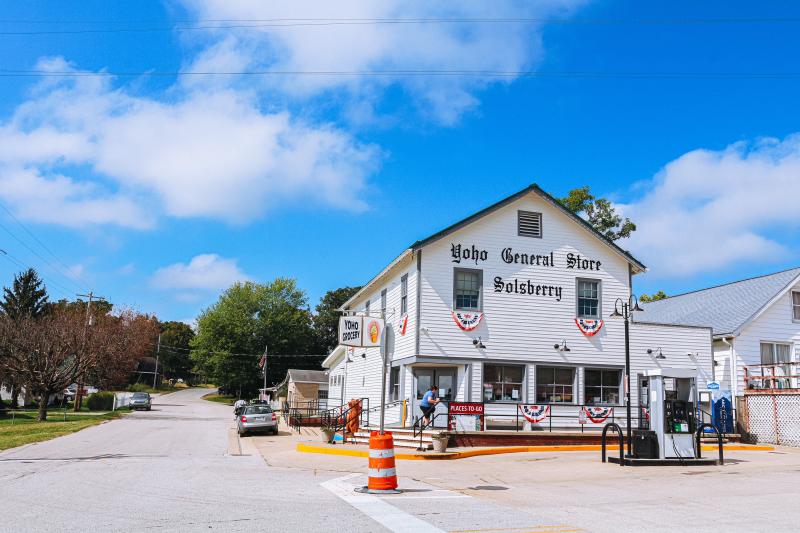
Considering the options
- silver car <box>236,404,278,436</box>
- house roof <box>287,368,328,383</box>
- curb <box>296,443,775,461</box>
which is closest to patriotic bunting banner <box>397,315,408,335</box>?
curb <box>296,443,775,461</box>

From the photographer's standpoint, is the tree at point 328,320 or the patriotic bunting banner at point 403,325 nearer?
the patriotic bunting banner at point 403,325

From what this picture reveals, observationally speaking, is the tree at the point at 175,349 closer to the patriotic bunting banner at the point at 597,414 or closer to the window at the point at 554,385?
the window at the point at 554,385

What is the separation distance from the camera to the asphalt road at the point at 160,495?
864 cm

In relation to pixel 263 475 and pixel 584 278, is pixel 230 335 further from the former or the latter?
pixel 263 475

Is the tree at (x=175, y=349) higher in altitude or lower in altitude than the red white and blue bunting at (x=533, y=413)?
higher

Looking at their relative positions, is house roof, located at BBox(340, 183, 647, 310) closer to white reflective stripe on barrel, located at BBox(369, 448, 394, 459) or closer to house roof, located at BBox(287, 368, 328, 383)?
white reflective stripe on barrel, located at BBox(369, 448, 394, 459)

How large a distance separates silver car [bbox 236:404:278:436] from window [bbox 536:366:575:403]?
42.6ft

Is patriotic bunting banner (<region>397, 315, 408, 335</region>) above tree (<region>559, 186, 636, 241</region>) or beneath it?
beneath

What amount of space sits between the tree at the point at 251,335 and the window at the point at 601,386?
63788 mm

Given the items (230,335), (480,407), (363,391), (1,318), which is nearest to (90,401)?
(1,318)

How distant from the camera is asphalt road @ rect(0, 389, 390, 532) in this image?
8.64 metres

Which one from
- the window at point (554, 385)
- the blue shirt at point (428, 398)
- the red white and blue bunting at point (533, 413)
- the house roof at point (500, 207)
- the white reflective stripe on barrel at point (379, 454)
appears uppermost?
the house roof at point (500, 207)

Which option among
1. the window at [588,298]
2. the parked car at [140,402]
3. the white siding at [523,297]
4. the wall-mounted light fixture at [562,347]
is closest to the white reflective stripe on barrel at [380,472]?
the white siding at [523,297]

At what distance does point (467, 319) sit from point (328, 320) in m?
69.7
